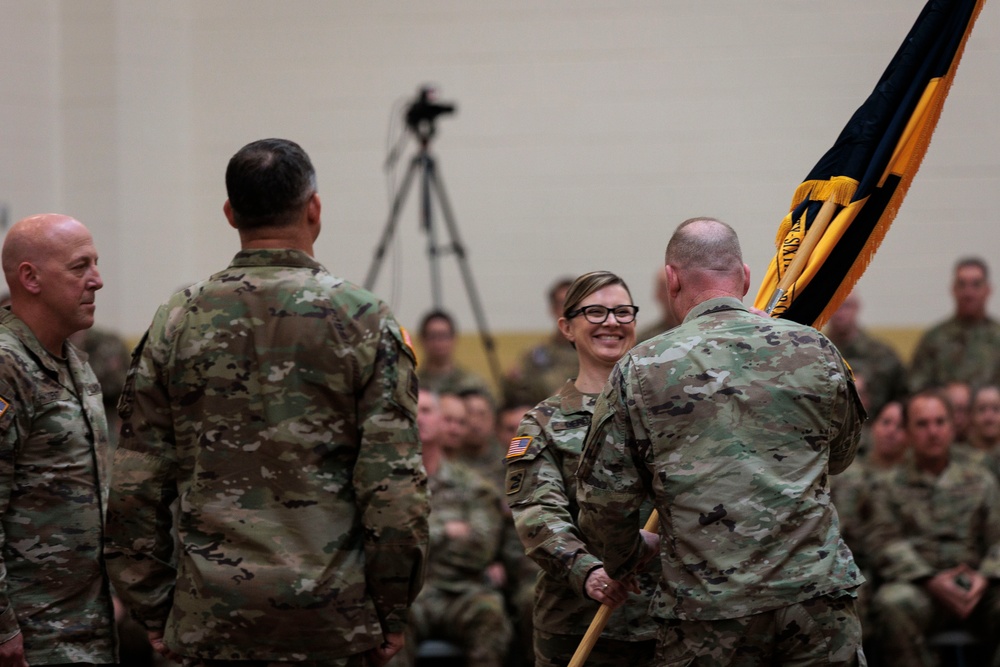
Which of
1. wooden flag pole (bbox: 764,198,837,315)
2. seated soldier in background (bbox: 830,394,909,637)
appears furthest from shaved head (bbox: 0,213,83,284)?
seated soldier in background (bbox: 830,394,909,637)

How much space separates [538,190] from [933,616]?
12.8 feet

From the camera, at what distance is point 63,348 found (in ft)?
9.13

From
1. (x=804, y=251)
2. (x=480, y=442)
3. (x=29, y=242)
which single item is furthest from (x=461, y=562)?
(x=29, y=242)

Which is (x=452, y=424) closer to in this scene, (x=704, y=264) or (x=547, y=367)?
(x=547, y=367)

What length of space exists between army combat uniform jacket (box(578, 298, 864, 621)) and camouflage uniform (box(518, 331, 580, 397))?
12.4 ft

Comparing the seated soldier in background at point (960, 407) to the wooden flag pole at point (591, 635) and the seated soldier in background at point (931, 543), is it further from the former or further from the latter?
the wooden flag pole at point (591, 635)

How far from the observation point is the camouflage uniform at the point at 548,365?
623cm

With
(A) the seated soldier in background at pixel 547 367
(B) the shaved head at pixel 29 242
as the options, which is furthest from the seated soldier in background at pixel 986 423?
(B) the shaved head at pixel 29 242

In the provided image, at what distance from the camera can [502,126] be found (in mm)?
7801

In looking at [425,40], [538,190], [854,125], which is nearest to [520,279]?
[538,190]

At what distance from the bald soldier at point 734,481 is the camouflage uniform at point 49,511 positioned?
111 cm

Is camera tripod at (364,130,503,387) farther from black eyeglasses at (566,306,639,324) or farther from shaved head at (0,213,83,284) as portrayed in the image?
shaved head at (0,213,83,284)

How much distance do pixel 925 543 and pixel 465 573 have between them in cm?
195

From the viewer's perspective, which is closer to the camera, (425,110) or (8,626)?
(8,626)
